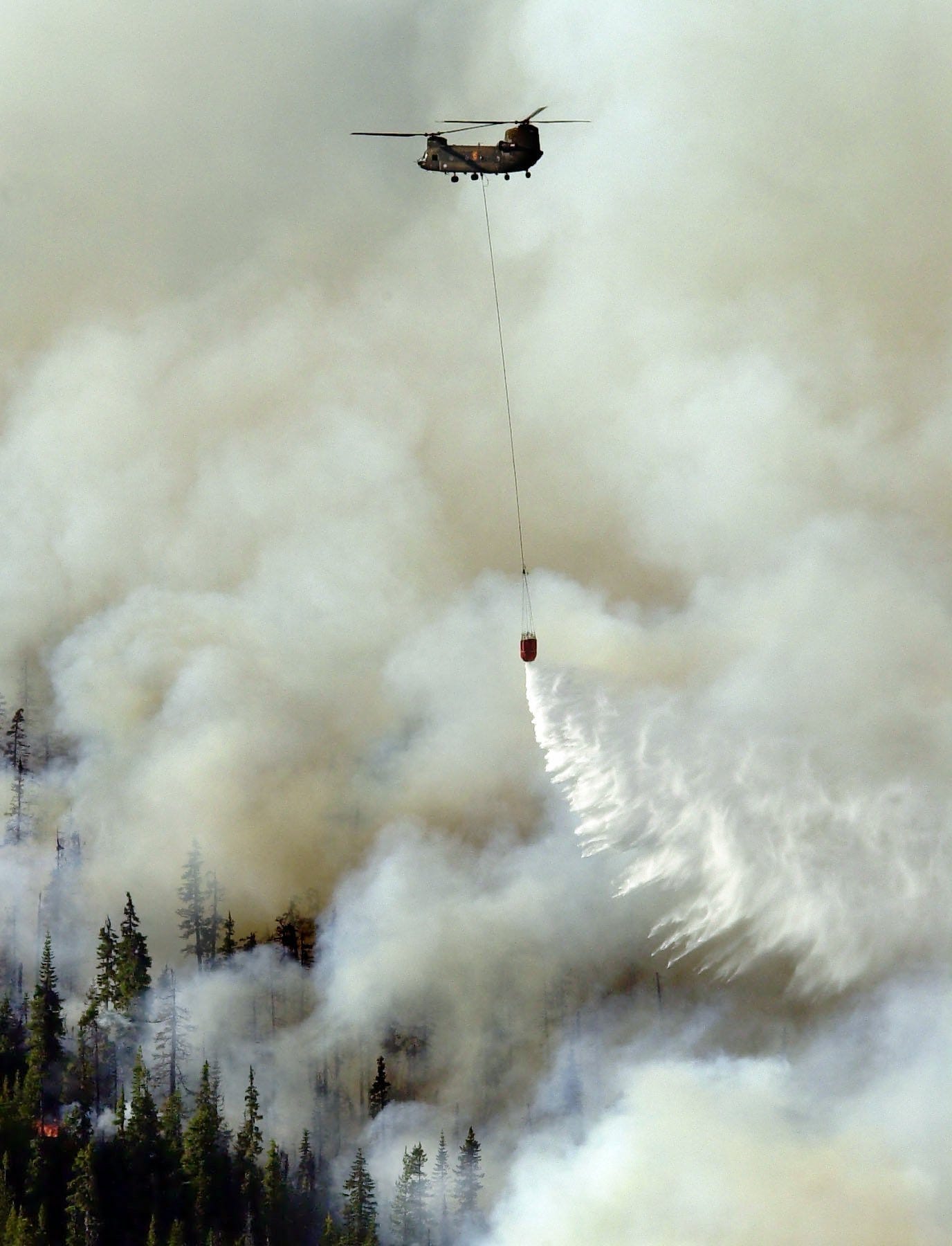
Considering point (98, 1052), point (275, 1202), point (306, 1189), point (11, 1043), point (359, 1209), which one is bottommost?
point (359, 1209)

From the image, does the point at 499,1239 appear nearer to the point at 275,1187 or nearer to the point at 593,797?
the point at 275,1187

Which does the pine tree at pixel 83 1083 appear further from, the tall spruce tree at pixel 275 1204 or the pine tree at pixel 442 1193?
the pine tree at pixel 442 1193

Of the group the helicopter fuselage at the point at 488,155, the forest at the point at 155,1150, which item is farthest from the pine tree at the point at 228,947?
the helicopter fuselage at the point at 488,155

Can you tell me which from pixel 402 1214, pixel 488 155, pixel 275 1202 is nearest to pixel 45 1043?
pixel 275 1202

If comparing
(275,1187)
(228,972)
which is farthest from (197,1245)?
(228,972)

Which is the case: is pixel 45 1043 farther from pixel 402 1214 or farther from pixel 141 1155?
pixel 402 1214
